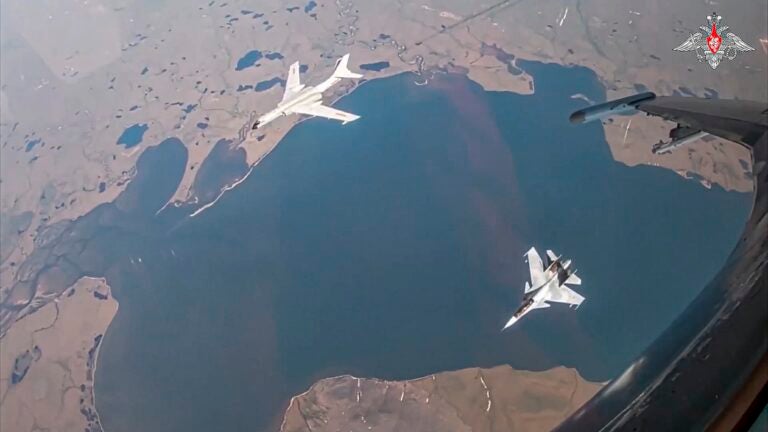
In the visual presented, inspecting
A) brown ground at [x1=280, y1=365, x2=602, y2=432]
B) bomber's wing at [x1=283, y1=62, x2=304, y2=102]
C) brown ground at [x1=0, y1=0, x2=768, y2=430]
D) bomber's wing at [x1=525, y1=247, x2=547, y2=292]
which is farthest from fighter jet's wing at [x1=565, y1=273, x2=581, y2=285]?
bomber's wing at [x1=283, y1=62, x2=304, y2=102]

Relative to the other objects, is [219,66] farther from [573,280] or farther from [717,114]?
[717,114]

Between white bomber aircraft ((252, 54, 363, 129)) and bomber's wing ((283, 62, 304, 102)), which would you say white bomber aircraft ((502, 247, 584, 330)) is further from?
bomber's wing ((283, 62, 304, 102))

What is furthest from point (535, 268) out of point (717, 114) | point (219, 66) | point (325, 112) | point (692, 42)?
point (219, 66)

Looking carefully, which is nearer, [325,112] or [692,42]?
[692,42]

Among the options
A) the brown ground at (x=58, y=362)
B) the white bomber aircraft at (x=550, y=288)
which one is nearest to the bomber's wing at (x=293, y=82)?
the brown ground at (x=58, y=362)

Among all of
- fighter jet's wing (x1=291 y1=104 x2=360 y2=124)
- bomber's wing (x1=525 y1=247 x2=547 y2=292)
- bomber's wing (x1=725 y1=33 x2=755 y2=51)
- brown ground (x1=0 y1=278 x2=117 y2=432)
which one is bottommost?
brown ground (x1=0 y1=278 x2=117 y2=432)
